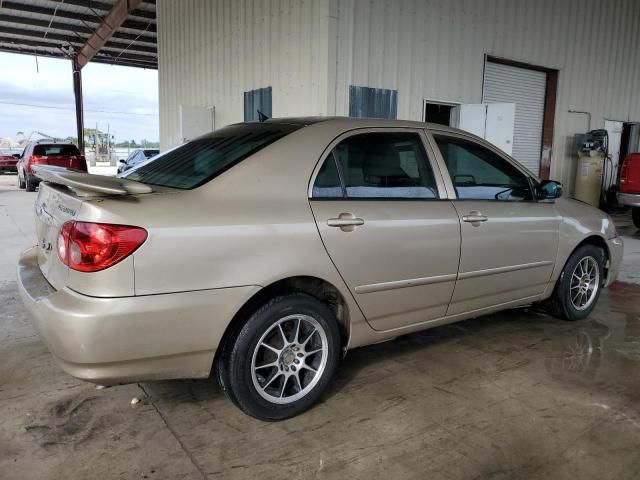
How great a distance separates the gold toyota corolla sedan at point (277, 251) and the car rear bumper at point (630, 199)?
5991mm

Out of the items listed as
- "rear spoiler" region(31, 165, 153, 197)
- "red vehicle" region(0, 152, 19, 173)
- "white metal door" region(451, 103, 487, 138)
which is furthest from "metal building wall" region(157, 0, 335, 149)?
"red vehicle" region(0, 152, 19, 173)

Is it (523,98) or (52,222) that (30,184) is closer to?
(523,98)

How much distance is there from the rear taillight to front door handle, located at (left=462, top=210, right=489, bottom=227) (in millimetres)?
1943

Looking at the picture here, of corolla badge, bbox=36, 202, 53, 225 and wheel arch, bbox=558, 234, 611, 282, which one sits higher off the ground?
corolla badge, bbox=36, 202, 53, 225

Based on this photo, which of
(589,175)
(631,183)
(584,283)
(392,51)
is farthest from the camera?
(589,175)

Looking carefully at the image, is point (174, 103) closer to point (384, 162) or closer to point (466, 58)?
point (466, 58)

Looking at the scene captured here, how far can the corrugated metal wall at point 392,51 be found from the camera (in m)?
7.65

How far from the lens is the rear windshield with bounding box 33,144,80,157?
52.0ft

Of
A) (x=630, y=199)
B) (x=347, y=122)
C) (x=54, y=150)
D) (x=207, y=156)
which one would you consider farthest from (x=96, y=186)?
(x=54, y=150)

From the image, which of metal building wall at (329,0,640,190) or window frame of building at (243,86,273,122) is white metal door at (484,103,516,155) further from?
window frame of building at (243,86,273,122)

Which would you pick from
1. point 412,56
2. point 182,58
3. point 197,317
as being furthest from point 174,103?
point 197,317

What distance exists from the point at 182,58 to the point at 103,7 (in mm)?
4934

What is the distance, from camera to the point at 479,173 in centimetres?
353

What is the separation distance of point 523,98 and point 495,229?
8478 mm
